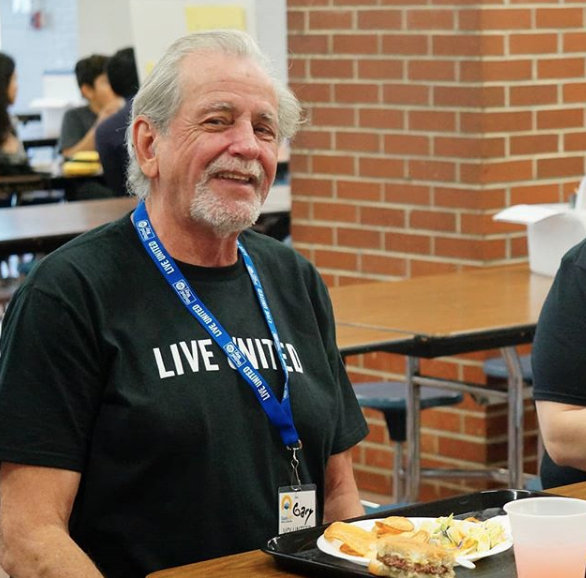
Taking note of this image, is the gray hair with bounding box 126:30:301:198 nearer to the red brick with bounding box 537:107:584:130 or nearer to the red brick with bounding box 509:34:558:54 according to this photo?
the red brick with bounding box 509:34:558:54

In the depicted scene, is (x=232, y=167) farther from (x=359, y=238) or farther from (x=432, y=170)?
(x=359, y=238)

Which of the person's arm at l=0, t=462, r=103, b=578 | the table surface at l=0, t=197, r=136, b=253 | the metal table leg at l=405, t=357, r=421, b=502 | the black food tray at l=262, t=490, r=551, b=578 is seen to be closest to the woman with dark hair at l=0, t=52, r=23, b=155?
the table surface at l=0, t=197, r=136, b=253

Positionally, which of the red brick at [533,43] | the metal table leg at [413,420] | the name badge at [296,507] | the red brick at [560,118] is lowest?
the metal table leg at [413,420]

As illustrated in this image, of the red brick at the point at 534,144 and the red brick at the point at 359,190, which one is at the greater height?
the red brick at the point at 534,144

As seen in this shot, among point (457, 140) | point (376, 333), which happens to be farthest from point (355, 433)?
point (457, 140)

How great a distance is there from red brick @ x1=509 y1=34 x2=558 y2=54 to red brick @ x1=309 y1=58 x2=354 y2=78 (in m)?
0.56

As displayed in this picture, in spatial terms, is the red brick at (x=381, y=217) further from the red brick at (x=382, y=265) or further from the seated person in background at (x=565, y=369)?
the seated person in background at (x=565, y=369)

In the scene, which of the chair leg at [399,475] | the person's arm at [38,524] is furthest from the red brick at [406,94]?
the person's arm at [38,524]

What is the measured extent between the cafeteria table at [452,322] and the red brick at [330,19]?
0.91 metres

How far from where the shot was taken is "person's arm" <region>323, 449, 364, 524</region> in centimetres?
218

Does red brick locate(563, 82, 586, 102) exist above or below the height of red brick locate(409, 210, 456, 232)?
above

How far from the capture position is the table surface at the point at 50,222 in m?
5.42

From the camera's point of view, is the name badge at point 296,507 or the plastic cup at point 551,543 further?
the name badge at point 296,507

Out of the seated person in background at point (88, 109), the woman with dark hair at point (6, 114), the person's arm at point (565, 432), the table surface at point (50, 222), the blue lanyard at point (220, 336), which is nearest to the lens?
the blue lanyard at point (220, 336)
